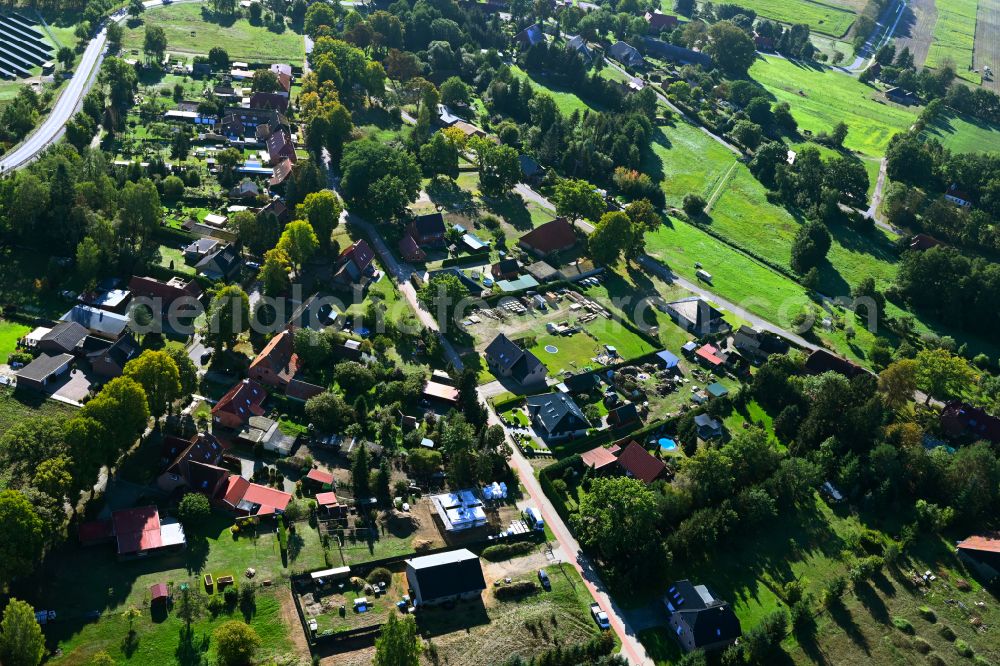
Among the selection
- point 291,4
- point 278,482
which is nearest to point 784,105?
point 291,4

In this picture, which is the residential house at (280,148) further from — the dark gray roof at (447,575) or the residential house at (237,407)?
the dark gray roof at (447,575)

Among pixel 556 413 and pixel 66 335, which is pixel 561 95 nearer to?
pixel 556 413

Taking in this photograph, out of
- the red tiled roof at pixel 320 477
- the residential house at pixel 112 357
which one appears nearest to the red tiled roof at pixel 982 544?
the red tiled roof at pixel 320 477

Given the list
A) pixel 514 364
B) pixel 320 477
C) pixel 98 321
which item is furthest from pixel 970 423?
pixel 98 321

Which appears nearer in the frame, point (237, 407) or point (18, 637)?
point (18, 637)

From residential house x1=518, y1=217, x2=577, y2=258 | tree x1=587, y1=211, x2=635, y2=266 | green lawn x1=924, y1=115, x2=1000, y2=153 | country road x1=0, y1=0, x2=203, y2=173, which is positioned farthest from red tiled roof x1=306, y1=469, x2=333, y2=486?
green lawn x1=924, y1=115, x2=1000, y2=153

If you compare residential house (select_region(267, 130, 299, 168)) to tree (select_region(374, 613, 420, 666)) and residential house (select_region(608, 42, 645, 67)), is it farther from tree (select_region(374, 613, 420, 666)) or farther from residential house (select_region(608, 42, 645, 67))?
residential house (select_region(608, 42, 645, 67))
